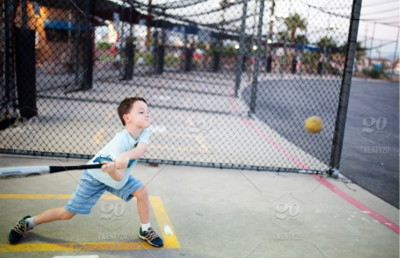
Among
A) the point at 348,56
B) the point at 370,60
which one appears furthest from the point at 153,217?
the point at 370,60

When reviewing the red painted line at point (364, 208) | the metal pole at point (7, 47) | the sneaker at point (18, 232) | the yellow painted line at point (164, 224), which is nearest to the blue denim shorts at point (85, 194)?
the sneaker at point (18, 232)

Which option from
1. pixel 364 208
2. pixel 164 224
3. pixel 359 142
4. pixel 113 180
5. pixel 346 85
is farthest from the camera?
pixel 359 142

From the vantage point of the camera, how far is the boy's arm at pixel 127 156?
2461 millimetres

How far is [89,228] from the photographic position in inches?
125

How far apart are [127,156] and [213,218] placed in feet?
4.59

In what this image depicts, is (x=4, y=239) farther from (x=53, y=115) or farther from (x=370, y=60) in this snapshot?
(x=370, y=60)

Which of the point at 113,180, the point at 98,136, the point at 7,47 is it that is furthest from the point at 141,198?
the point at 7,47

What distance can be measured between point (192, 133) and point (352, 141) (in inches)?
138

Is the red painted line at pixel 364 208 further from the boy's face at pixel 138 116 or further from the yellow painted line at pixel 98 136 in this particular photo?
the yellow painted line at pixel 98 136

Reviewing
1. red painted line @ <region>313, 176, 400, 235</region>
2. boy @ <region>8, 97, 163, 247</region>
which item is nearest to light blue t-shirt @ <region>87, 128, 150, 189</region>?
boy @ <region>8, 97, 163, 247</region>

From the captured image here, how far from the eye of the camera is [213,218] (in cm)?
358

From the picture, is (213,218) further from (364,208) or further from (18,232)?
(364,208)

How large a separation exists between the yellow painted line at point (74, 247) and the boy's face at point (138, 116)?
99 cm

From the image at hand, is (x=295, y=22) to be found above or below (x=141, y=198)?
above
